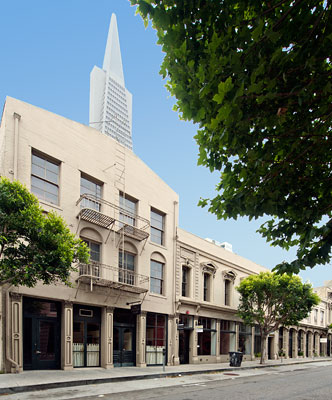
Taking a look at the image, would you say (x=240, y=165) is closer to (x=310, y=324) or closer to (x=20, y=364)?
(x=20, y=364)

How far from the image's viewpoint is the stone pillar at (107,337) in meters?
18.4

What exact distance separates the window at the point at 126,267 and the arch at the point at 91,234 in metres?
1.73

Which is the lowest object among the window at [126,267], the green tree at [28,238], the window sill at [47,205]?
the window at [126,267]

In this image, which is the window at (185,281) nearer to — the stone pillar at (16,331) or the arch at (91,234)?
the arch at (91,234)

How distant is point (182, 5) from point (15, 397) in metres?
11.2

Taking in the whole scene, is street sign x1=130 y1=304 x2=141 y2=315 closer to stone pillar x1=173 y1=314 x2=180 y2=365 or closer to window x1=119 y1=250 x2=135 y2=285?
window x1=119 y1=250 x2=135 y2=285

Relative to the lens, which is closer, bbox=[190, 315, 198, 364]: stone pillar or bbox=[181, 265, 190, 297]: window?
bbox=[190, 315, 198, 364]: stone pillar

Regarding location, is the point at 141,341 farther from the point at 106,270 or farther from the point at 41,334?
the point at 41,334

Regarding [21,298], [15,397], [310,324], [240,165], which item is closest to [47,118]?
[21,298]

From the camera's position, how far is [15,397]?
10.7 m

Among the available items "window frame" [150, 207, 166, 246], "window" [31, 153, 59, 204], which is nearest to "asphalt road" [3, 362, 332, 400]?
"window" [31, 153, 59, 204]

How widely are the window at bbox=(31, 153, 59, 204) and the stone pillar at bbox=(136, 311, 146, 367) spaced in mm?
8435

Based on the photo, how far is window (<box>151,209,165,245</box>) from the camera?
76.6 ft

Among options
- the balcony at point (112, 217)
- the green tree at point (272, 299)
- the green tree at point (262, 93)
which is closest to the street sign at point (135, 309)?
the balcony at point (112, 217)
